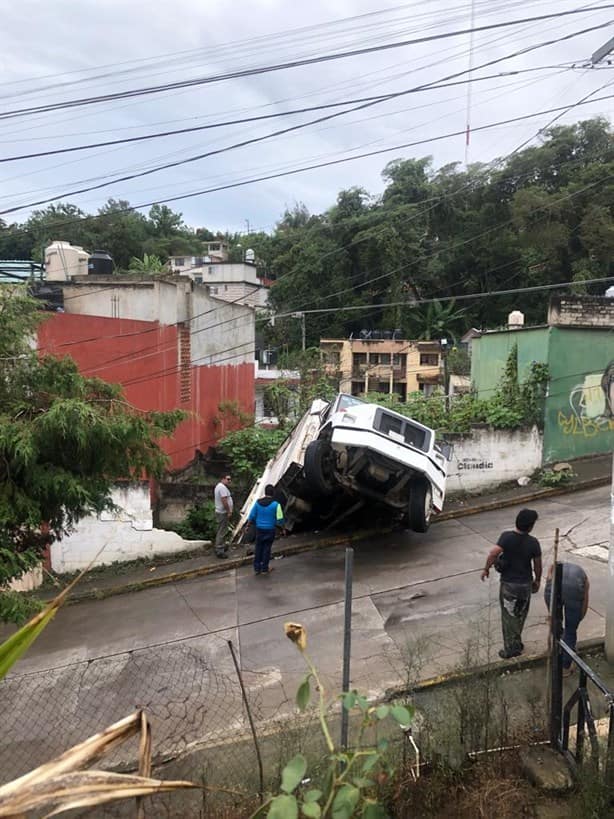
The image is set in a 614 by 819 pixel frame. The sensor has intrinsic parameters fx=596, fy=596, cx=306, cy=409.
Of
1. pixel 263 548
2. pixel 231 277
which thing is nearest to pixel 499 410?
pixel 263 548

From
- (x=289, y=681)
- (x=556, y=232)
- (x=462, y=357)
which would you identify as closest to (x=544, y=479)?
(x=289, y=681)

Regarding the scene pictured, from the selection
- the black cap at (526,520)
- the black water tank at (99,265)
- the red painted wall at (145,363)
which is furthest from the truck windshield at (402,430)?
the black water tank at (99,265)

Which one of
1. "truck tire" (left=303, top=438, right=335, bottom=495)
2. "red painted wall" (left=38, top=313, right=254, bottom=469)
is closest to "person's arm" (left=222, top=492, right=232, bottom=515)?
"truck tire" (left=303, top=438, right=335, bottom=495)

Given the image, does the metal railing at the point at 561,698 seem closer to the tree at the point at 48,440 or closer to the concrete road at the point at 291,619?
the concrete road at the point at 291,619

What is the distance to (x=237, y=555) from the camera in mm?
10461

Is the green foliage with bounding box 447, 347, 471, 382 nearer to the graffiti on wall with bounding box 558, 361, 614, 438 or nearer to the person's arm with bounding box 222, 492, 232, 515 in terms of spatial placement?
the graffiti on wall with bounding box 558, 361, 614, 438

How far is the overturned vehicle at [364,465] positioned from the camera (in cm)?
873

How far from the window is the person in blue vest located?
101 feet

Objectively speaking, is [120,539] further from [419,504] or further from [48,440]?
[48,440]

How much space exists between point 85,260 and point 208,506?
37.8ft

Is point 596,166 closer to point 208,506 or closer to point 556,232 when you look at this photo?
point 556,232

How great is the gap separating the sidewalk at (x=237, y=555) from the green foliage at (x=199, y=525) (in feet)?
4.12

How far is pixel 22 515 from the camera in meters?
5.37

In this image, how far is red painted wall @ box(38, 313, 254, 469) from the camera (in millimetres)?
12898
